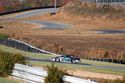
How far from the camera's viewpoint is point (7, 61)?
53.6ft

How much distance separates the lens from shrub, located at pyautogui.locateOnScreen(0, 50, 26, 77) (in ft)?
52.9

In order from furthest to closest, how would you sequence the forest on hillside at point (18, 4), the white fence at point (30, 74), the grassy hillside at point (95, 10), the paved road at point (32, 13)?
the forest on hillside at point (18, 4), the paved road at point (32, 13), the grassy hillside at point (95, 10), the white fence at point (30, 74)

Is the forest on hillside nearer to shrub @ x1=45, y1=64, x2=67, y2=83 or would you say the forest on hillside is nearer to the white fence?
the white fence

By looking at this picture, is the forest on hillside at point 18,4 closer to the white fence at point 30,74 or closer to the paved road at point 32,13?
the paved road at point 32,13

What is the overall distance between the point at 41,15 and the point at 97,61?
244 ft

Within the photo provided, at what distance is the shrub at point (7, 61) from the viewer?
1611cm

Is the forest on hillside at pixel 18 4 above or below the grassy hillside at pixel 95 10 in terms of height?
below

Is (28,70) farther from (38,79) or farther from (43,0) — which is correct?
(43,0)

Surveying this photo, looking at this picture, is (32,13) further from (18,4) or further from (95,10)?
(18,4)

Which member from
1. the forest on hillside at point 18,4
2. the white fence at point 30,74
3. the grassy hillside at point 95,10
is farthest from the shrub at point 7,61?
the forest on hillside at point 18,4

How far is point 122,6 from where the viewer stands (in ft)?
349

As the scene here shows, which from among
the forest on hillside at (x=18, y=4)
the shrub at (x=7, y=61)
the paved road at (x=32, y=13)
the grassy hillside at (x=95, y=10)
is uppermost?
the shrub at (x=7, y=61)

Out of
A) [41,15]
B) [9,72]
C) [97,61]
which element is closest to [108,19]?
[41,15]

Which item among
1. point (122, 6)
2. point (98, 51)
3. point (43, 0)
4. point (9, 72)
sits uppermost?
point (9, 72)
